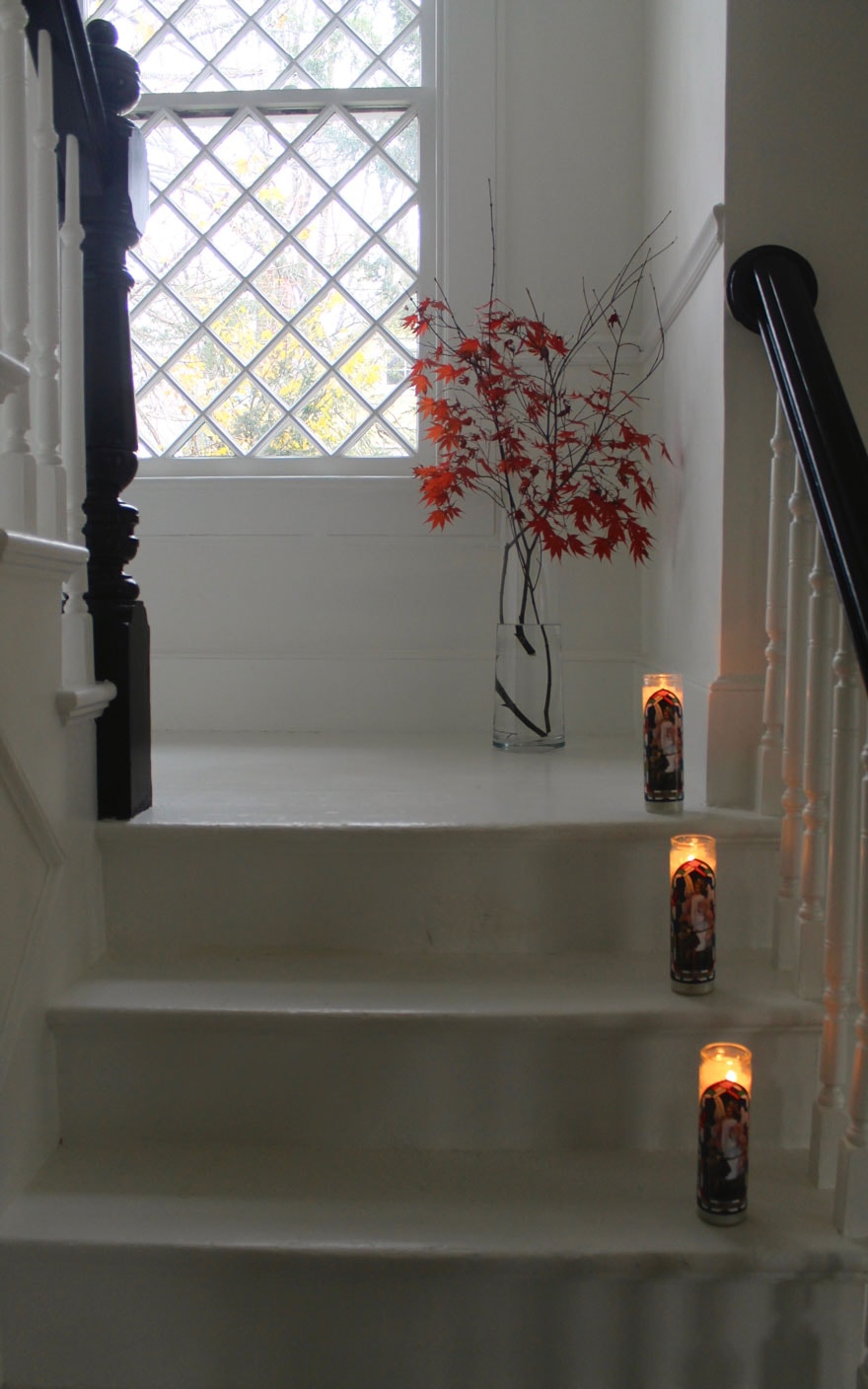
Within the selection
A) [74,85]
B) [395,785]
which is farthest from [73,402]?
[395,785]

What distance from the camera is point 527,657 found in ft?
8.07

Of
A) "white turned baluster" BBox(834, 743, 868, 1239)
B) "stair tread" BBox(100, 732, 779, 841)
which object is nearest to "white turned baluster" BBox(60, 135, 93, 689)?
"stair tread" BBox(100, 732, 779, 841)

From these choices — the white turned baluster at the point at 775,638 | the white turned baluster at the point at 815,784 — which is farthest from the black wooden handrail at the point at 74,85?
the white turned baluster at the point at 815,784

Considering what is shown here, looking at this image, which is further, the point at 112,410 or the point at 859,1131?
the point at 112,410

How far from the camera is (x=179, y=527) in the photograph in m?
2.91

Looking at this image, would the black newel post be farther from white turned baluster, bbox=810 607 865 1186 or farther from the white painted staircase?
white turned baluster, bbox=810 607 865 1186

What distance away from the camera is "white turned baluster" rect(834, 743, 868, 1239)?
1206 mm

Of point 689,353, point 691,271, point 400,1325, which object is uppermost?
point 691,271

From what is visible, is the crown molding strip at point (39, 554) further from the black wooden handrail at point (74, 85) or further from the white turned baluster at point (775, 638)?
the white turned baluster at point (775, 638)

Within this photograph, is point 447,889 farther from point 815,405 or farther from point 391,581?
point 391,581

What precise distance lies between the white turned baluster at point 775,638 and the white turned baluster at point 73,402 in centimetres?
106

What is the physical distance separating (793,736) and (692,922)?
311mm

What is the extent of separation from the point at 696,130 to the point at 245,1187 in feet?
6.51

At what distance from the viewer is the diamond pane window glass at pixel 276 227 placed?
2.97 m
